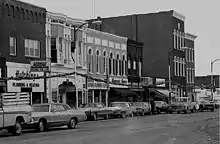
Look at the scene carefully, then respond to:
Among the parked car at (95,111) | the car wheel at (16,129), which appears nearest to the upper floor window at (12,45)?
the parked car at (95,111)

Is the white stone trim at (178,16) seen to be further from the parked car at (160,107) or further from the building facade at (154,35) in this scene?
the parked car at (160,107)

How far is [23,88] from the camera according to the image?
41469mm

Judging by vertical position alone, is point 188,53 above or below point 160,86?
above

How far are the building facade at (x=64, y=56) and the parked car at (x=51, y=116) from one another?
1428 cm

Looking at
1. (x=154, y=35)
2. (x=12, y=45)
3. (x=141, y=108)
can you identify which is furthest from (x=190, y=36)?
(x=12, y=45)

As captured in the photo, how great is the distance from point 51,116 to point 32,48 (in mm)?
16675

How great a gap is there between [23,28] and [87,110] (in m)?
9.05

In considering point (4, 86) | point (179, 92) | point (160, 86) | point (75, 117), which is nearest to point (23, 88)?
point (4, 86)

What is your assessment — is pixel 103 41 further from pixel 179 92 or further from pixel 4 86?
Answer: pixel 179 92

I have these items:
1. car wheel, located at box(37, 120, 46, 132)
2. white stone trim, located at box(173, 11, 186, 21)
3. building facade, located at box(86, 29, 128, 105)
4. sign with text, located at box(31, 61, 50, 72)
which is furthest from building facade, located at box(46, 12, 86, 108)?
white stone trim, located at box(173, 11, 186, 21)

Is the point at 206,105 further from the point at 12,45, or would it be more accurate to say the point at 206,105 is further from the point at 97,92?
the point at 12,45

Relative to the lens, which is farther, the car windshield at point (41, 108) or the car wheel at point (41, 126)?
the car windshield at point (41, 108)

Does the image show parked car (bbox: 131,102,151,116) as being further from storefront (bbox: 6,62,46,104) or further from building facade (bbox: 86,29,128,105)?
storefront (bbox: 6,62,46,104)

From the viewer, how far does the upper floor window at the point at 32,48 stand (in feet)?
138
